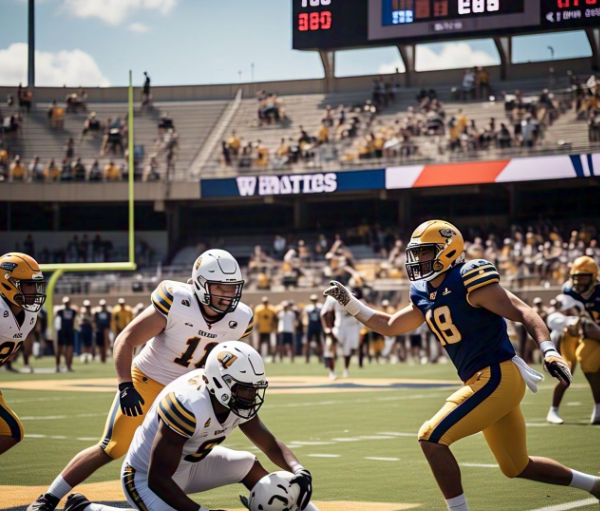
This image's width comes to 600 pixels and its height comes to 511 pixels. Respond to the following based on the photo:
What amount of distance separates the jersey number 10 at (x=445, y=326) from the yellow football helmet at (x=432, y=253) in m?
0.23

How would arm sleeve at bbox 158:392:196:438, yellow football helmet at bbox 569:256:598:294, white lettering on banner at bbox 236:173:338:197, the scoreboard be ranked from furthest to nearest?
white lettering on banner at bbox 236:173:338:197, the scoreboard, yellow football helmet at bbox 569:256:598:294, arm sleeve at bbox 158:392:196:438

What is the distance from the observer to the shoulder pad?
18.1ft

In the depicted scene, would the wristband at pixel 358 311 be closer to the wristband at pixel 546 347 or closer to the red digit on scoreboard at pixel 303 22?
the wristband at pixel 546 347

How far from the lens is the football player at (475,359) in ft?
17.6

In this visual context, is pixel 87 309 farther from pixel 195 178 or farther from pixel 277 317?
pixel 195 178

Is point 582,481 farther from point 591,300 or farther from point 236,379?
point 591,300

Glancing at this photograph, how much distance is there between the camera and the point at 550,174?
28.3m

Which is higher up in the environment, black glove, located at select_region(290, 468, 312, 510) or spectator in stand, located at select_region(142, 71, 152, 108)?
spectator in stand, located at select_region(142, 71, 152, 108)

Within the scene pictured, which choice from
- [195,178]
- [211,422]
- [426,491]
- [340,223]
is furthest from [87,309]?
[211,422]

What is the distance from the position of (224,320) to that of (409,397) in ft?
27.9

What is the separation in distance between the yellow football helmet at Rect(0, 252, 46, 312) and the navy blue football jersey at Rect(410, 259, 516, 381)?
272 centimetres

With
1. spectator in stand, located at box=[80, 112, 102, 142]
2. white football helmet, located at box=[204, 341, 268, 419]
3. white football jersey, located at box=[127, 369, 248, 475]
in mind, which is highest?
spectator in stand, located at box=[80, 112, 102, 142]

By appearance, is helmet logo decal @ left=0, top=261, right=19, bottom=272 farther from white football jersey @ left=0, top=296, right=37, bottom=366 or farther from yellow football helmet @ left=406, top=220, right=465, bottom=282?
yellow football helmet @ left=406, top=220, right=465, bottom=282

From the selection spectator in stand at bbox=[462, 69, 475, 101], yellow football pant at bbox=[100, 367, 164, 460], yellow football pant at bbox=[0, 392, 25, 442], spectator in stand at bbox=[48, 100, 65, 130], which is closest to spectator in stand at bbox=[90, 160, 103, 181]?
spectator in stand at bbox=[48, 100, 65, 130]
